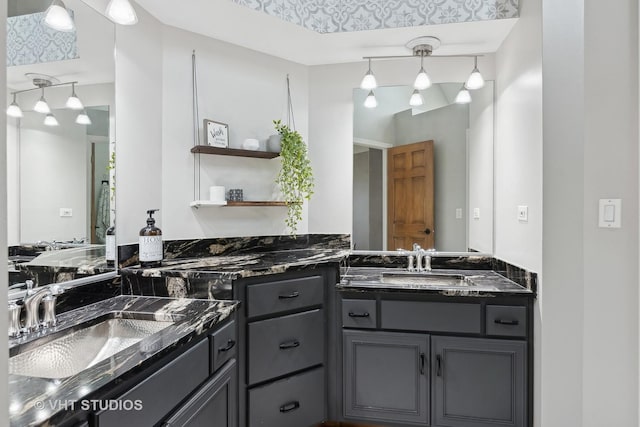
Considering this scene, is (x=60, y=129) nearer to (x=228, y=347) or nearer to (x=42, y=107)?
(x=42, y=107)

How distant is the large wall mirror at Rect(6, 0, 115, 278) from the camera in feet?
4.53

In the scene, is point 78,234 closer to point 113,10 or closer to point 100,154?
point 100,154

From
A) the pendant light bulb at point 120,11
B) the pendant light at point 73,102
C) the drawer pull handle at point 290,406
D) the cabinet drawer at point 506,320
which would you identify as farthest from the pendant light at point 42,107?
the cabinet drawer at point 506,320

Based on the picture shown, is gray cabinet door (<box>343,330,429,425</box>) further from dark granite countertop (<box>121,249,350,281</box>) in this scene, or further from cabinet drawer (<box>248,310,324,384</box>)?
dark granite countertop (<box>121,249,350,281</box>)

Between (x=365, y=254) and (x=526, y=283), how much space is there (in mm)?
1023

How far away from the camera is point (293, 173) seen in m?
2.52

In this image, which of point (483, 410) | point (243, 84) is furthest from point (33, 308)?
point (483, 410)

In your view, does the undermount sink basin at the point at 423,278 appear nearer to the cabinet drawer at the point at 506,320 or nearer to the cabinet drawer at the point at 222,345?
the cabinet drawer at the point at 506,320

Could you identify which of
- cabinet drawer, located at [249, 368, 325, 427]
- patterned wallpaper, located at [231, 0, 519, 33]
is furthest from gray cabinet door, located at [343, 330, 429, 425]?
patterned wallpaper, located at [231, 0, 519, 33]

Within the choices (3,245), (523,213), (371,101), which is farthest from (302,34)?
(3,245)

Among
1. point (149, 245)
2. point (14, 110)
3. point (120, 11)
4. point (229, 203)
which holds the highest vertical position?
point (120, 11)

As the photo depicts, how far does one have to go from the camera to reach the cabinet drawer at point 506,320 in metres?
1.90

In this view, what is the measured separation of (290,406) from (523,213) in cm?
159

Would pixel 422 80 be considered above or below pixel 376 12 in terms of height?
below
